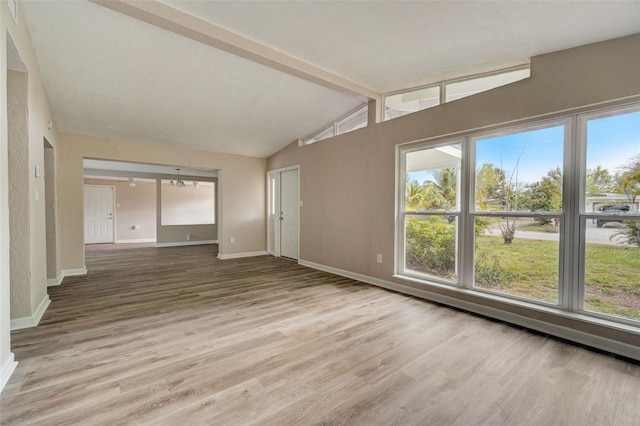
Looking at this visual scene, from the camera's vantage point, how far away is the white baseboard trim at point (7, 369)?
67.2 inches

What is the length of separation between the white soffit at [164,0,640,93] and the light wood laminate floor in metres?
2.56

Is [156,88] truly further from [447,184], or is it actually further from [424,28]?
[447,184]

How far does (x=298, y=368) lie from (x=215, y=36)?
285 cm

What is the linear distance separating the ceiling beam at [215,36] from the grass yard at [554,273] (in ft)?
8.84

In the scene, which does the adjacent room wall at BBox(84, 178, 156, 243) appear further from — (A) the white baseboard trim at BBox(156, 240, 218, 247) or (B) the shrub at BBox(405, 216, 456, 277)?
(B) the shrub at BBox(405, 216, 456, 277)

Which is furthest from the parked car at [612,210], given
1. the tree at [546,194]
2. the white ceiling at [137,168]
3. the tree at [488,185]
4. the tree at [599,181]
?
the white ceiling at [137,168]

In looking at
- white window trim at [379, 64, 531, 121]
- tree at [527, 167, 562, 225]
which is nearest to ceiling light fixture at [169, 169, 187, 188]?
white window trim at [379, 64, 531, 121]

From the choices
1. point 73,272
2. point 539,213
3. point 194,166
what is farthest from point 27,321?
point 539,213

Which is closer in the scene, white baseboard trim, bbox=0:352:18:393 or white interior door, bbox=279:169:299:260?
white baseboard trim, bbox=0:352:18:393

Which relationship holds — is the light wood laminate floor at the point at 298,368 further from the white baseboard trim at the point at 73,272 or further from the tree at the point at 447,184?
the white baseboard trim at the point at 73,272

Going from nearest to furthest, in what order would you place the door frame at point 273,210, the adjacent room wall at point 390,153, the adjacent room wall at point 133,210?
the adjacent room wall at point 390,153 < the door frame at point 273,210 < the adjacent room wall at point 133,210

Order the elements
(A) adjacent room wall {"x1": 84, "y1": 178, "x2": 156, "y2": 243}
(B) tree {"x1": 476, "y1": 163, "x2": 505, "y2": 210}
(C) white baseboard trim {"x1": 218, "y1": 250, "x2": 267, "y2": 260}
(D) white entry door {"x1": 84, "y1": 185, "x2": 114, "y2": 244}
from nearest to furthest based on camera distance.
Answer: (B) tree {"x1": 476, "y1": 163, "x2": 505, "y2": 210} < (C) white baseboard trim {"x1": 218, "y1": 250, "x2": 267, "y2": 260} < (D) white entry door {"x1": 84, "y1": 185, "x2": 114, "y2": 244} < (A) adjacent room wall {"x1": 84, "y1": 178, "x2": 156, "y2": 243}

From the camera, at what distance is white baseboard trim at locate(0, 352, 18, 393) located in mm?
1706

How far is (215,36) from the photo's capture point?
2.46 meters
